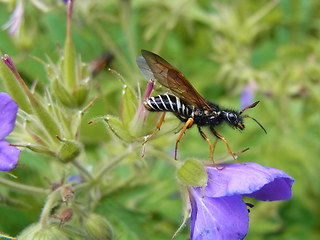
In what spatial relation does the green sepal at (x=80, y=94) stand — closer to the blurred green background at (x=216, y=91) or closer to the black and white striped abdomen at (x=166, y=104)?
the black and white striped abdomen at (x=166, y=104)

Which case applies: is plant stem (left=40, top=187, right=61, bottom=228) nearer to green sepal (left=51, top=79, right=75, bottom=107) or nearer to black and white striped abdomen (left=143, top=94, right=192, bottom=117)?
green sepal (left=51, top=79, right=75, bottom=107)

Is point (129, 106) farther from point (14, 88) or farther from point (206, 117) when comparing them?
point (14, 88)

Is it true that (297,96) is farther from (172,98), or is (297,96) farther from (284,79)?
(172,98)

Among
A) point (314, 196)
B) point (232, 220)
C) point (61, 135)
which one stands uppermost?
point (61, 135)

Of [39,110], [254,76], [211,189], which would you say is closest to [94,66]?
[254,76]

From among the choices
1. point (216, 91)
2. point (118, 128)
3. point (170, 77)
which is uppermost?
point (170, 77)

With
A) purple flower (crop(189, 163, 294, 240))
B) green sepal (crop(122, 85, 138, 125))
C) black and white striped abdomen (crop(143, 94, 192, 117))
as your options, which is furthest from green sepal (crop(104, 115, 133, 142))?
purple flower (crop(189, 163, 294, 240))

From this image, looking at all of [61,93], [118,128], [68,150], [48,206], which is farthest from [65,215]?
[61,93]
